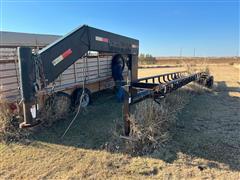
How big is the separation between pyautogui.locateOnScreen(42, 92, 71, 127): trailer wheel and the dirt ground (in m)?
0.18

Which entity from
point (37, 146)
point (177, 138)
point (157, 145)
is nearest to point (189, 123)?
point (177, 138)

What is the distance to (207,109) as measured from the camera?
19.4 ft

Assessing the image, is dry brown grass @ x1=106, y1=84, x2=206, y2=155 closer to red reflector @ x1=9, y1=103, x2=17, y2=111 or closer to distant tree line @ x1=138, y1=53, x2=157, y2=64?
red reflector @ x1=9, y1=103, x2=17, y2=111

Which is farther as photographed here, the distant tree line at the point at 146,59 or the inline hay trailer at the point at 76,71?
the distant tree line at the point at 146,59

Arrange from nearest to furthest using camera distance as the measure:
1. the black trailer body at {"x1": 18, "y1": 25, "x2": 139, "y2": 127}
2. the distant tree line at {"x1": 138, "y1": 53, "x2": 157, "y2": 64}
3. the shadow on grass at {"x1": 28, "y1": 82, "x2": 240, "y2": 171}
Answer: the black trailer body at {"x1": 18, "y1": 25, "x2": 139, "y2": 127} → the shadow on grass at {"x1": 28, "y1": 82, "x2": 240, "y2": 171} → the distant tree line at {"x1": 138, "y1": 53, "x2": 157, "y2": 64}

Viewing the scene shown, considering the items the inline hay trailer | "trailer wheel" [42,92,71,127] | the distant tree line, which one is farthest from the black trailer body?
the distant tree line

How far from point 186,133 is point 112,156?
1643mm

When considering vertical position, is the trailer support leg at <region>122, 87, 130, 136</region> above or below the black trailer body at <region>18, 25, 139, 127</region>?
below

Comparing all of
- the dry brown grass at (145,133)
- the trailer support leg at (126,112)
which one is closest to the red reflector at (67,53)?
the trailer support leg at (126,112)

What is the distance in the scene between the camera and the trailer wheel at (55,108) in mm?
4203

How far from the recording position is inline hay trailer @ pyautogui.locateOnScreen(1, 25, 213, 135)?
219cm

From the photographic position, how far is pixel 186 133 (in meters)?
3.97

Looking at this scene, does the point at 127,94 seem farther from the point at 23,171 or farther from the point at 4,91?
the point at 4,91

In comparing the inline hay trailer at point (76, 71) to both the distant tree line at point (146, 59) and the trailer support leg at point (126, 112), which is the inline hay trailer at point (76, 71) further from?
the distant tree line at point (146, 59)
